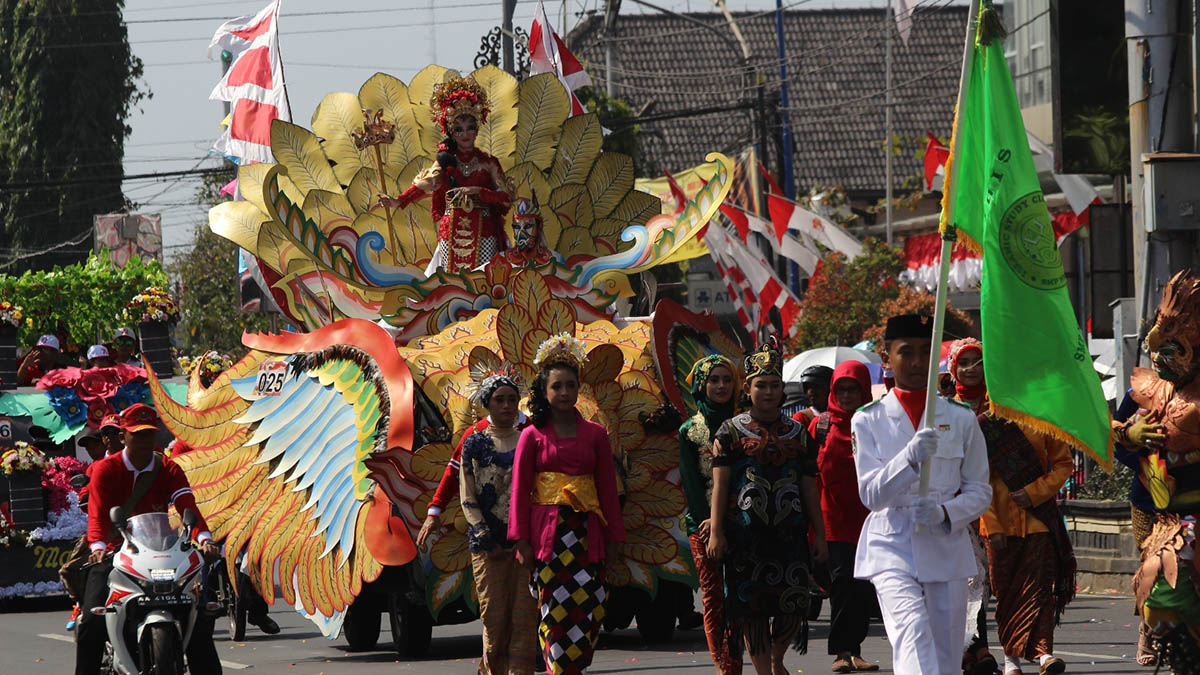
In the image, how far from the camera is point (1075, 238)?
751 inches

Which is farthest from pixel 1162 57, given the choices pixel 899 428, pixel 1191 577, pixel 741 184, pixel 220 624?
pixel 741 184

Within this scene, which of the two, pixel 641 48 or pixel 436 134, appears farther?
pixel 641 48

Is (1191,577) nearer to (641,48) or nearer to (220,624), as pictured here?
(220,624)

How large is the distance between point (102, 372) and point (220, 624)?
2894 millimetres

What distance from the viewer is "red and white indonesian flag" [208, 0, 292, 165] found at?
1988 centimetres

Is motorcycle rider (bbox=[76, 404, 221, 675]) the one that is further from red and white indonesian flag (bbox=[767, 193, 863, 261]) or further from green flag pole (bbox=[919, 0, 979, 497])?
red and white indonesian flag (bbox=[767, 193, 863, 261])

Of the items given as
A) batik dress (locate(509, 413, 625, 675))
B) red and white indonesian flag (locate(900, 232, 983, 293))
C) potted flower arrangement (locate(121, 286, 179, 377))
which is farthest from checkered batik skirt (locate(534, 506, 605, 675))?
red and white indonesian flag (locate(900, 232, 983, 293))

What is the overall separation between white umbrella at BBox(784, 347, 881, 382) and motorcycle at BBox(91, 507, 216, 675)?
14.0 m

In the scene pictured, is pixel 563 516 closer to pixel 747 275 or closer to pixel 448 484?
pixel 448 484

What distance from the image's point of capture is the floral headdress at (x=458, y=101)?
15453mm

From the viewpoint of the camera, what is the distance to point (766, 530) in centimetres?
936

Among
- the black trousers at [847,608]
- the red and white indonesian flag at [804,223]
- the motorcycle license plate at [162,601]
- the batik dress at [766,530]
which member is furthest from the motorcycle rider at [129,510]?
the red and white indonesian flag at [804,223]

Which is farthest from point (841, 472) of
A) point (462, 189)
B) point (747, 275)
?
point (747, 275)

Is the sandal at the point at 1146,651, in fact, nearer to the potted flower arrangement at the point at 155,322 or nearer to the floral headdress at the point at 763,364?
the floral headdress at the point at 763,364
